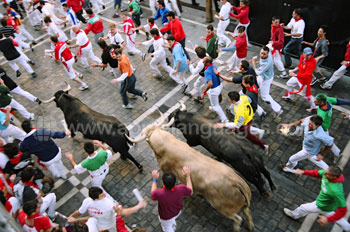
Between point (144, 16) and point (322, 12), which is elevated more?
point (322, 12)

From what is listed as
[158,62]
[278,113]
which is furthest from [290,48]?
[158,62]

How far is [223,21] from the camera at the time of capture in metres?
12.0

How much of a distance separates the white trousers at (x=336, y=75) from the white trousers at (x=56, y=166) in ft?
29.0

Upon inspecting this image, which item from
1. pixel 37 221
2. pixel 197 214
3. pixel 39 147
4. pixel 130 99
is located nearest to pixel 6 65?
pixel 130 99

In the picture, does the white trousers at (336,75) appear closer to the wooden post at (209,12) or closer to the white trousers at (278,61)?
the white trousers at (278,61)

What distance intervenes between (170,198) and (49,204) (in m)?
3.06

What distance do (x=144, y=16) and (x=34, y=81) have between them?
6.80m

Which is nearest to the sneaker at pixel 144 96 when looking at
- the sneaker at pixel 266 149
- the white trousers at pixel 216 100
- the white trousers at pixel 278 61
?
the white trousers at pixel 216 100

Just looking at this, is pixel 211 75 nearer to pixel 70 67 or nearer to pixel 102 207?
pixel 102 207

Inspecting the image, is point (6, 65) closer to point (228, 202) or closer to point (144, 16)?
point (144, 16)

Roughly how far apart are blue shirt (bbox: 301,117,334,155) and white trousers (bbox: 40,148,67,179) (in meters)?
6.12

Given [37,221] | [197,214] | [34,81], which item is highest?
[37,221]

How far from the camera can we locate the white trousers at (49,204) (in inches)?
246

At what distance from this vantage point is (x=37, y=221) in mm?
5266
